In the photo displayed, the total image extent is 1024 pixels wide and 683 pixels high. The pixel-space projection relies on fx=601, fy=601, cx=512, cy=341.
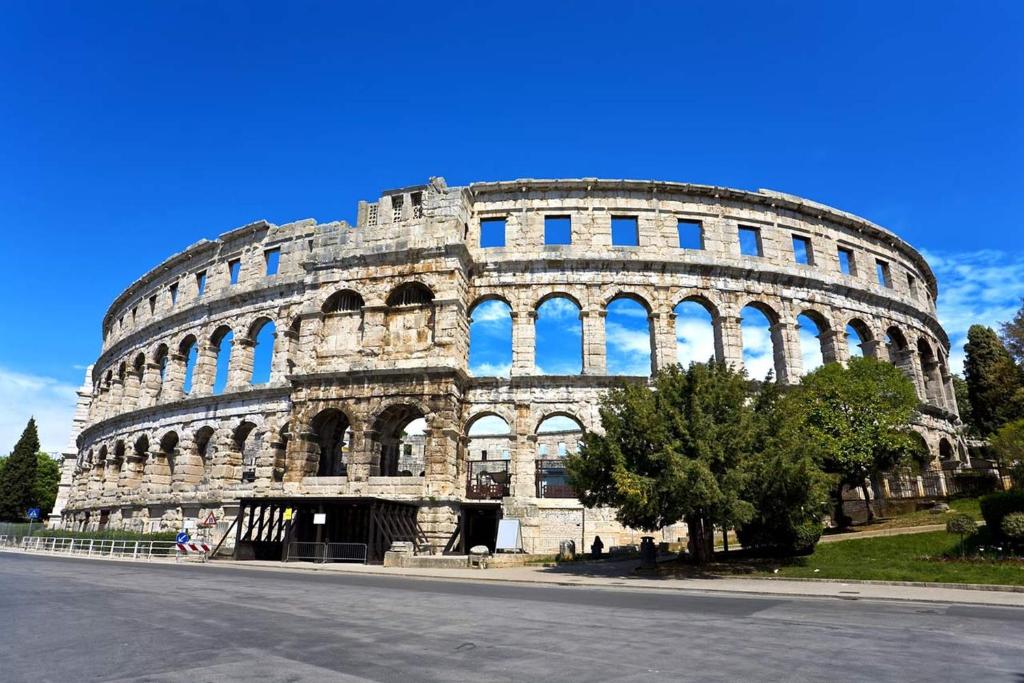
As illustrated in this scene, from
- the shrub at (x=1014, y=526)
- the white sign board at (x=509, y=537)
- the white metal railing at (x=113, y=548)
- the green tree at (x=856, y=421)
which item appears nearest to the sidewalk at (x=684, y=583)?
the white sign board at (x=509, y=537)

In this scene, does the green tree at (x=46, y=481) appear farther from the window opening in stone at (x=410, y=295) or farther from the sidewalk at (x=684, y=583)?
the sidewalk at (x=684, y=583)

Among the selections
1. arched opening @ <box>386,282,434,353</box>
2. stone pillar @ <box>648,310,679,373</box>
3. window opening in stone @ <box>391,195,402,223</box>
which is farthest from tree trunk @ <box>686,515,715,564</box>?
window opening in stone @ <box>391,195,402,223</box>

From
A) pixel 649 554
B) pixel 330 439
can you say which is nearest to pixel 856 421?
pixel 649 554

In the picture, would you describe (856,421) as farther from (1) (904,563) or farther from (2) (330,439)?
(2) (330,439)

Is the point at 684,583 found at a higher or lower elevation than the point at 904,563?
lower

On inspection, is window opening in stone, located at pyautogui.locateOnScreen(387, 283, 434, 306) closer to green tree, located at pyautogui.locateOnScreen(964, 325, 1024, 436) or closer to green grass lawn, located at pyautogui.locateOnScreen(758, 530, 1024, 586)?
green grass lawn, located at pyautogui.locateOnScreen(758, 530, 1024, 586)

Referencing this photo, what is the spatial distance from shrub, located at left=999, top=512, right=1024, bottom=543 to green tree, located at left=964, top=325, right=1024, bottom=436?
1861cm

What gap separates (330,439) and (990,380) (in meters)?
34.8

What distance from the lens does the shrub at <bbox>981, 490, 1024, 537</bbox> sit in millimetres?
15227

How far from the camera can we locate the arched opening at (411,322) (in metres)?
24.3

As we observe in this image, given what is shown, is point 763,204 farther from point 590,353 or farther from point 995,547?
point 995,547

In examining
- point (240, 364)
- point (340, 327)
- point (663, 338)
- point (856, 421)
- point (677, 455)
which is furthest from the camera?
point (240, 364)

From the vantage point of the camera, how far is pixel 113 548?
23.8 meters

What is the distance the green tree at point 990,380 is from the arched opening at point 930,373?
2.91 metres
